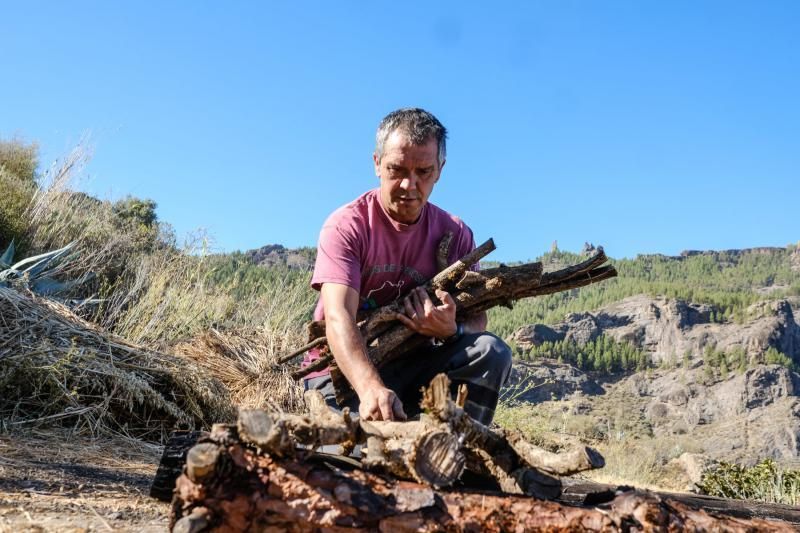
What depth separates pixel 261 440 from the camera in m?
1.59

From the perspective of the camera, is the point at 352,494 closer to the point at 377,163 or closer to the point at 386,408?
the point at 386,408

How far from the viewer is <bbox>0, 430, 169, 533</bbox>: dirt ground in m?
2.19

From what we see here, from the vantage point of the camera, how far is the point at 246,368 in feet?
21.1

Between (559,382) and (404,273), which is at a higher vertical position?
(559,382)

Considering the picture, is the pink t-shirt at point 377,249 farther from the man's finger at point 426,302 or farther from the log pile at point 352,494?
the log pile at point 352,494

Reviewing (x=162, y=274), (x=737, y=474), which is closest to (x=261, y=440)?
(x=162, y=274)

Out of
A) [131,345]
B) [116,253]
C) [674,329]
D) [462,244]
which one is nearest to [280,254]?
[674,329]

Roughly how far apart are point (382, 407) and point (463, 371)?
2.33 feet

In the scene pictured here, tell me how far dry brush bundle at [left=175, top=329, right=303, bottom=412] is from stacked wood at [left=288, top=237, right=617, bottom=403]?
10.3ft

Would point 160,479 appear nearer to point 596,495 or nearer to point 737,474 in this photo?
point 596,495

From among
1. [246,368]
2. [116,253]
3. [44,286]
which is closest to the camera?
[44,286]

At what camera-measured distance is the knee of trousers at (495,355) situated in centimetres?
285

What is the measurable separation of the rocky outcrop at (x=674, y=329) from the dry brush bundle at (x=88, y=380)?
1512 inches

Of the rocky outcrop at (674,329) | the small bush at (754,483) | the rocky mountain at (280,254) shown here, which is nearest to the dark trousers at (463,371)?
the small bush at (754,483)
